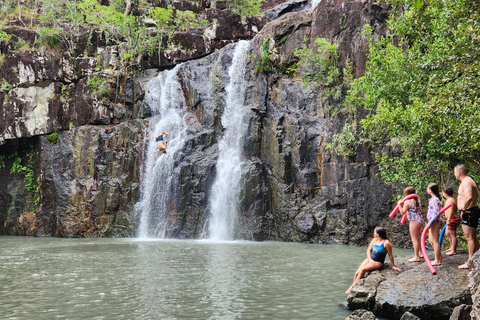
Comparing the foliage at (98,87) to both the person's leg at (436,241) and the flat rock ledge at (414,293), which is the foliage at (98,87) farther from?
the person's leg at (436,241)

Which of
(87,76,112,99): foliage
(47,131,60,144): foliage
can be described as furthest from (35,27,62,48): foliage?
(47,131,60,144): foliage

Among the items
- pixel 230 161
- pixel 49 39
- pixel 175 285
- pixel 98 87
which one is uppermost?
pixel 49 39

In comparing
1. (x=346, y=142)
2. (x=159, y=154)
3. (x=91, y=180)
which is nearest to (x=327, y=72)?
(x=346, y=142)

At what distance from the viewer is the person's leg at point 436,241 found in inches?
300

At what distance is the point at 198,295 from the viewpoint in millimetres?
7750

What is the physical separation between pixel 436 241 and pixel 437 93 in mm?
5079

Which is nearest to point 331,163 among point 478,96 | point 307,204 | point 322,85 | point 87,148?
point 307,204

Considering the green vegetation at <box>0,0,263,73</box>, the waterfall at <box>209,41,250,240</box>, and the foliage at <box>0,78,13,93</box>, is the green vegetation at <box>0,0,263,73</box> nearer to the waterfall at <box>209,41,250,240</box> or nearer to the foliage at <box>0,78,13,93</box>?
the foliage at <box>0,78,13,93</box>

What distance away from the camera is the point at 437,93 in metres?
11.1

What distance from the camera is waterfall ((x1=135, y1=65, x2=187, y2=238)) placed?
2230 cm

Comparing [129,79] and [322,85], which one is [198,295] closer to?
[322,85]

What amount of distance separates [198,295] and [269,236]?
13.1 metres

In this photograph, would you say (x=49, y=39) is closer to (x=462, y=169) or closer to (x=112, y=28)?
(x=112, y=28)

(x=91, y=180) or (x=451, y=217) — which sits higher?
(x=91, y=180)
